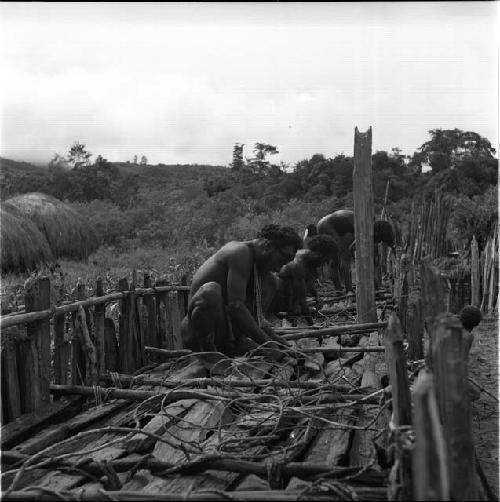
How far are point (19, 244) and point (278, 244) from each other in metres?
9.73

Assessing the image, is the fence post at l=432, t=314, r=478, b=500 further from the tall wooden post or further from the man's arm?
the tall wooden post

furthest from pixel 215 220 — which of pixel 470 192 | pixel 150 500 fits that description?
pixel 150 500

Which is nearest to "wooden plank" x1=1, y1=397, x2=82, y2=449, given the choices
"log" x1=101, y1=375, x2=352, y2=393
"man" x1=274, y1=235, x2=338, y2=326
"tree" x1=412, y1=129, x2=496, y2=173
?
"log" x1=101, y1=375, x2=352, y2=393

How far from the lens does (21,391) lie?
3.71 meters

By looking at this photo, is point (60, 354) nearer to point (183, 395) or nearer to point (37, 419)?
point (37, 419)

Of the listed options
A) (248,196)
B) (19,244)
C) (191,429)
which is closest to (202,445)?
(191,429)

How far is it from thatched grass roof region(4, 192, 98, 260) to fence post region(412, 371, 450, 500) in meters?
16.6

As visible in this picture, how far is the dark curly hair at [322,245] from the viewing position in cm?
687

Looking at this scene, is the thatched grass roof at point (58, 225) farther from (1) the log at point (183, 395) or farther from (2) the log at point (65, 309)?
(1) the log at point (183, 395)

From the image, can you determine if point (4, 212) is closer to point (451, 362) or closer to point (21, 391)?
point (21, 391)

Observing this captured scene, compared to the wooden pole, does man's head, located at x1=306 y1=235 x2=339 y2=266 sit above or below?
above

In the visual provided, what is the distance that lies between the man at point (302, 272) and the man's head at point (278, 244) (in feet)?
5.88

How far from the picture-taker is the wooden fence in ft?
12.1

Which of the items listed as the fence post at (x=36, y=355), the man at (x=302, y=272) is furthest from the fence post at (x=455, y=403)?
the man at (x=302, y=272)
